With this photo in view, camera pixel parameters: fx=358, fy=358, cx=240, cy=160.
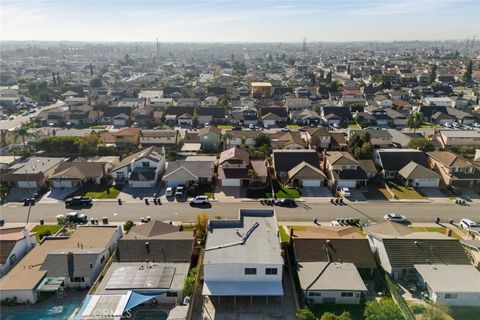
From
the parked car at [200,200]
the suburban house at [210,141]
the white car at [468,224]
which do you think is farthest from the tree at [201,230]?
the suburban house at [210,141]

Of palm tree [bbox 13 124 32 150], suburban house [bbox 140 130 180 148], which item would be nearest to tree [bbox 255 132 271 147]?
suburban house [bbox 140 130 180 148]

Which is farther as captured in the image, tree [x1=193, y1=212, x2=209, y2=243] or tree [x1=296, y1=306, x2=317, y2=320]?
tree [x1=193, y1=212, x2=209, y2=243]

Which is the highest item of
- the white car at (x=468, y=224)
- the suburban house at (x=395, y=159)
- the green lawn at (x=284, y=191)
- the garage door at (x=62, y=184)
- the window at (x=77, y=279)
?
the suburban house at (x=395, y=159)

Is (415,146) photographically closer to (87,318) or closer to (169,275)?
(169,275)

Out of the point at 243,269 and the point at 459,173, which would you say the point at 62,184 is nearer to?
the point at 243,269

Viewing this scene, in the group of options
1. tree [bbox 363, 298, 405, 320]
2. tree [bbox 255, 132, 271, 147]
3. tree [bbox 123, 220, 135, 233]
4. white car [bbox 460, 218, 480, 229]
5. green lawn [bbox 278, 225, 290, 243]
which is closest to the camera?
tree [bbox 363, 298, 405, 320]

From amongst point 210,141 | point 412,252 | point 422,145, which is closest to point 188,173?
point 210,141

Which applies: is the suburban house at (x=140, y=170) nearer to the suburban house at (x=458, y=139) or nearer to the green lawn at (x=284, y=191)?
the green lawn at (x=284, y=191)

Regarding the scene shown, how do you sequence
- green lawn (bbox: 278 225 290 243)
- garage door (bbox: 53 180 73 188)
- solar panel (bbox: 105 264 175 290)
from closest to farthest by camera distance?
solar panel (bbox: 105 264 175 290)
green lawn (bbox: 278 225 290 243)
garage door (bbox: 53 180 73 188)

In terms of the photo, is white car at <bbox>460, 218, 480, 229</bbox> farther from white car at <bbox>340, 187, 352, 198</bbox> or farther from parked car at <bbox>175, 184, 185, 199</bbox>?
parked car at <bbox>175, 184, 185, 199</bbox>
